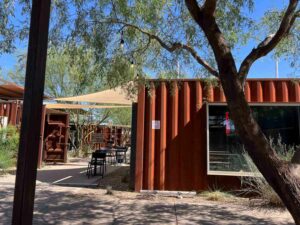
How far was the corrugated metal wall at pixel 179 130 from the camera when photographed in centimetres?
862

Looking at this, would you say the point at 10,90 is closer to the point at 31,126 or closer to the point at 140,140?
the point at 140,140

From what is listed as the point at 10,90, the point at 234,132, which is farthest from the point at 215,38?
the point at 10,90

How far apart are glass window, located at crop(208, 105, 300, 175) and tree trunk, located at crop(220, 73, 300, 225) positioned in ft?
15.3

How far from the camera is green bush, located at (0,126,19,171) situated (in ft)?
38.1

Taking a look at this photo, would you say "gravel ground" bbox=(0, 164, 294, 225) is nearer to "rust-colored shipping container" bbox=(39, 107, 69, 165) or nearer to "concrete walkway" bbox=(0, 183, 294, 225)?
"concrete walkway" bbox=(0, 183, 294, 225)

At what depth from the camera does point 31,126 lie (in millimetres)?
2498

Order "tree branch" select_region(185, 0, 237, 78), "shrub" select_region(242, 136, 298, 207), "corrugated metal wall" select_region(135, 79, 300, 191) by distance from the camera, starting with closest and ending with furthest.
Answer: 1. "tree branch" select_region(185, 0, 237, 78)
2. "shrub" select_region(242, 136, 298, 207)
3. "corrugated metal wall" select_region(135, 79, 300, 191)

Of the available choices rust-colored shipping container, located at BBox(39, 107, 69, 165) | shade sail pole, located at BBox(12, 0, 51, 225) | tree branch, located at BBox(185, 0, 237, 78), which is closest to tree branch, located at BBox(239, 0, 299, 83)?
tree branch, located at BBox(185, 0, 237, 78)

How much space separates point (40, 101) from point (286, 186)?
8.23ft

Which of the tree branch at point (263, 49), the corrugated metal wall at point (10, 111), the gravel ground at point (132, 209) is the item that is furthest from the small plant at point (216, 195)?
the corrugated metal wall at point (10, 111)

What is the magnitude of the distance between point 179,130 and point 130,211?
2846 mm

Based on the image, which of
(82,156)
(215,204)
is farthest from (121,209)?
(82,156)

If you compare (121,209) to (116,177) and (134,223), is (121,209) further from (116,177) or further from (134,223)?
(116,177)

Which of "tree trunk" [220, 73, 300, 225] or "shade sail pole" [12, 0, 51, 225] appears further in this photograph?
"tree trunk" [220, 73, 300, 225]
